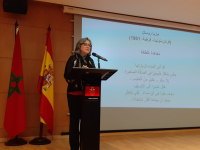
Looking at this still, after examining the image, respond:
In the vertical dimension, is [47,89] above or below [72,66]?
below

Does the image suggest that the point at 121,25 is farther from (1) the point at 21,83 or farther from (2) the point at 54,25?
(1) the point at 21,83

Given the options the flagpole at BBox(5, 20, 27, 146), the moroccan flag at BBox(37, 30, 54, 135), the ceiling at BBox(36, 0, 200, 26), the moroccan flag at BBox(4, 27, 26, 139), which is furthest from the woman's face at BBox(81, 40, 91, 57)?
the flagpole at BBox(5, 20, 27, 146)

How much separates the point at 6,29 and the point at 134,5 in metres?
2.26

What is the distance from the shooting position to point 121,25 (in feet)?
14.1

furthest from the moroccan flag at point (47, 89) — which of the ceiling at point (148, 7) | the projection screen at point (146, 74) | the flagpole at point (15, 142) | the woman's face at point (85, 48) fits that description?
the woman's face at point (85, 48)

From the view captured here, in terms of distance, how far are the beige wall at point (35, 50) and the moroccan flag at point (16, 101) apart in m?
0.31

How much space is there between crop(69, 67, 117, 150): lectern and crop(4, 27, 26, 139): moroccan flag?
148 cm

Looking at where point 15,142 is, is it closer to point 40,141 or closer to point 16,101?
point 40,141

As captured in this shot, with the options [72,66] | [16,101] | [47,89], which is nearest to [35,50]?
Result: [47,89]

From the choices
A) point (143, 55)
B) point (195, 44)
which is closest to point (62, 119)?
point (143, 55)

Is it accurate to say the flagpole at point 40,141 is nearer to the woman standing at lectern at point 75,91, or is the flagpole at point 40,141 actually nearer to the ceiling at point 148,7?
the woman standing at lectern at point 75,91

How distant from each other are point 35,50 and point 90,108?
6.73 feet

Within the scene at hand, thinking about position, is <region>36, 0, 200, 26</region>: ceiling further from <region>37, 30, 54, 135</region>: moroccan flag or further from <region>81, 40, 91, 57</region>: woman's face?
<region>81, 40, 91, 57</region>: woman's face

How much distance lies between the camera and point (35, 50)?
3.74 metres
